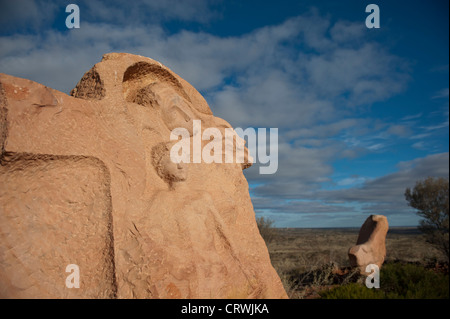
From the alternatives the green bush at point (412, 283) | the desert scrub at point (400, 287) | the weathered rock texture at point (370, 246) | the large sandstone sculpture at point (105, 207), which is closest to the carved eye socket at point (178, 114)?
the large sandstone sculpture at point (105, 207)

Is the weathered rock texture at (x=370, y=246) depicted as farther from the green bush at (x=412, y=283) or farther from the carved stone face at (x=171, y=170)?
the carved stone face at (x=171, y=170)

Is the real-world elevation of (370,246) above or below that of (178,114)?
below

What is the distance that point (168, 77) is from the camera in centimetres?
339

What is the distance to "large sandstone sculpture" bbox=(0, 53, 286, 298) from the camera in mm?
2061

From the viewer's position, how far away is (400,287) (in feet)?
24.7

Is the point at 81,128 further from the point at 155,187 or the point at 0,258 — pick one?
the point at 0,258

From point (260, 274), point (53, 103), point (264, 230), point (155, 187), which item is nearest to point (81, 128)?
point (53, 103)

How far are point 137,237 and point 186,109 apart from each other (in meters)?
1.54

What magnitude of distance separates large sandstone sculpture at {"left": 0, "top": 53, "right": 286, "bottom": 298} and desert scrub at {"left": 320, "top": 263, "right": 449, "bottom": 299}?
13.2ft

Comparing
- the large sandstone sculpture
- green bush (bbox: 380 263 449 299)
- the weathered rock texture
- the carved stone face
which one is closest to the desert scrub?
green bush (bbox: 380 263 449 299)

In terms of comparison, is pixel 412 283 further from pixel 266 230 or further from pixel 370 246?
pixel 266 230

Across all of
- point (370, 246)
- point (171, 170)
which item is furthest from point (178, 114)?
point (370, 246)

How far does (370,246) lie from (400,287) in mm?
1731

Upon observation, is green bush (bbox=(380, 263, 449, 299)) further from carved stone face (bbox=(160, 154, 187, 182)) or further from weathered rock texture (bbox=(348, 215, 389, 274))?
carved stone face (bbox=(160, 154, 187, 182))
